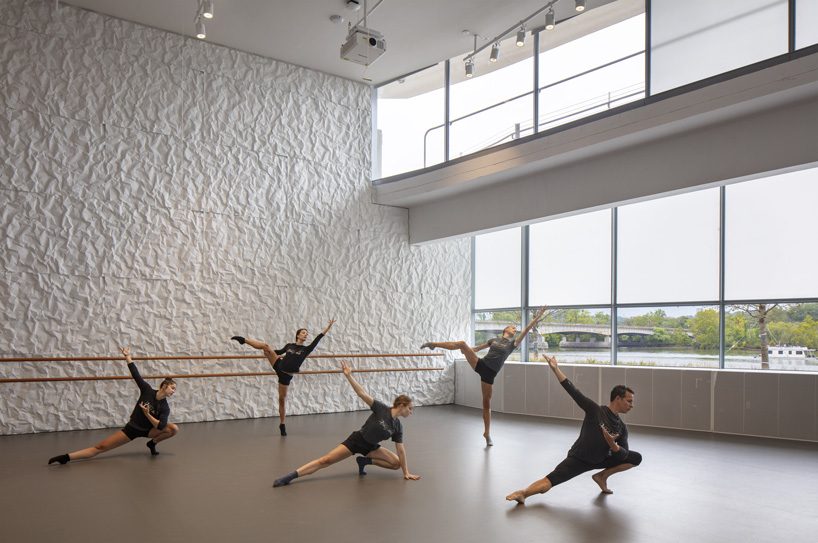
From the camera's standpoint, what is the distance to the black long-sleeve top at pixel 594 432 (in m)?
4.64

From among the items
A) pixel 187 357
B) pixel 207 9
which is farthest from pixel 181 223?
pixel 207 9

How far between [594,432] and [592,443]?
0.27 feet

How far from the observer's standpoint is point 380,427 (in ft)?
17.2

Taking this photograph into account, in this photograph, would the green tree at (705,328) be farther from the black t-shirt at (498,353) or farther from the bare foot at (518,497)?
the bare foot at (518,497)

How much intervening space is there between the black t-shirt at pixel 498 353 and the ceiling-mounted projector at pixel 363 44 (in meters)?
3.83

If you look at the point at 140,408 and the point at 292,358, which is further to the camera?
the point at 292,358

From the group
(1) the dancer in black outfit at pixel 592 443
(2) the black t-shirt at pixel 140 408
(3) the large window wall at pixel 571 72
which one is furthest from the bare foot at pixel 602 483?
(3) the large window wall at pixel 571 72

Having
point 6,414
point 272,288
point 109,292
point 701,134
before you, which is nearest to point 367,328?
point 272,288

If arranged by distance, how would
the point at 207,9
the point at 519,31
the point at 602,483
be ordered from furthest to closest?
1. the point at 519,31
2. the point at 207,9
3. the point at 602,483

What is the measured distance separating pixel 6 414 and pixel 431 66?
25.7 ft

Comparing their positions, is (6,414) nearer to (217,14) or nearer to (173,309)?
(173,309)

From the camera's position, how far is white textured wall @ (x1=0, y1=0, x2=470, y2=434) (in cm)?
794

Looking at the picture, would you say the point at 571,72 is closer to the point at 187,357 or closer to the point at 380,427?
the point at 380,427

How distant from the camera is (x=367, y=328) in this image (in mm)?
10734
